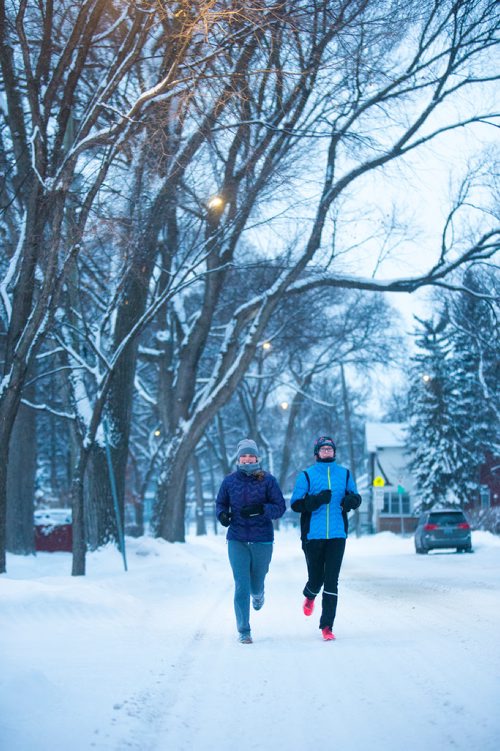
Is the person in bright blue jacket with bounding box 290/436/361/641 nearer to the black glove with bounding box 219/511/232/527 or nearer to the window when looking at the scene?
the black glove with bounding box 219/511/232/527

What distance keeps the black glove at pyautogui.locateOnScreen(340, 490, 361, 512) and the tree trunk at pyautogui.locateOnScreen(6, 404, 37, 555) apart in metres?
13.9

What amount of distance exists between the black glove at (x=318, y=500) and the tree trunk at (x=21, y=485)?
45.5ft

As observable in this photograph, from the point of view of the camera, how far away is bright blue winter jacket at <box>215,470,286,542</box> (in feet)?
29.3

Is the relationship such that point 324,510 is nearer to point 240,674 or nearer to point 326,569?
point 326,569

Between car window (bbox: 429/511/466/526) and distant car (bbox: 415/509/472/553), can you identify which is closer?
distant car (bbox: 415/509/472/553)

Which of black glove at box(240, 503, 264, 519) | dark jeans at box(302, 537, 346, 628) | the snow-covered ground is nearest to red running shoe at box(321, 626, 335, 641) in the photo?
dark jeans at box(302, 537, 346, 628)

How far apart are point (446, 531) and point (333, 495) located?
21833 millimetres

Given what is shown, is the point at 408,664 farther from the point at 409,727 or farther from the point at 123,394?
the point at 123,394

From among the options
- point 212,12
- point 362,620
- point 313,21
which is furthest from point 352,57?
point 362,620

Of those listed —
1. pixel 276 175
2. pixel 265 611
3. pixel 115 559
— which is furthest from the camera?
pixel 115 559

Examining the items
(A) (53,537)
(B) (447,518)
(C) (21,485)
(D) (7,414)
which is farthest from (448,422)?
(D) (7,414)

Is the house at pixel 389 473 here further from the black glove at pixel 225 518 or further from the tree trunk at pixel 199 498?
the black glove at pixel 225 518

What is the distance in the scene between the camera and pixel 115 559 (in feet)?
60.7

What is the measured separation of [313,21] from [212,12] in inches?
78.9
